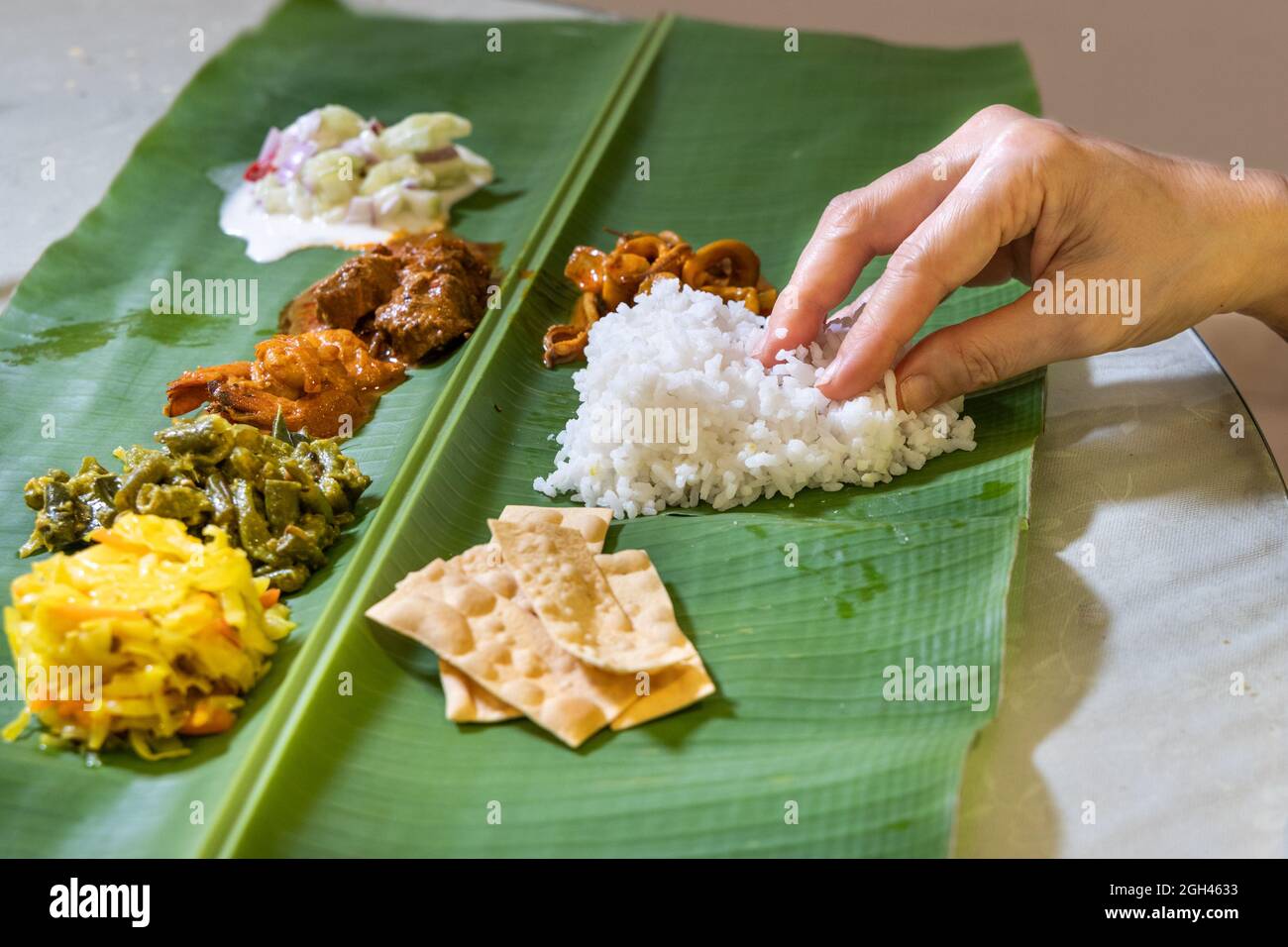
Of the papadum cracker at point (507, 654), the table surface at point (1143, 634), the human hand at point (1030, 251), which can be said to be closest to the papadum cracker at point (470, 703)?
the papadum cracker at point (507, 654)

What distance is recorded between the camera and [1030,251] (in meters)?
3.77

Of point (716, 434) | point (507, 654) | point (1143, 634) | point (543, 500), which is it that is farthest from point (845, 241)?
point (507, 654)

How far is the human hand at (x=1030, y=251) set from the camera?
3434mm

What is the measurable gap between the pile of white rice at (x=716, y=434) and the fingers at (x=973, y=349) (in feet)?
0.21

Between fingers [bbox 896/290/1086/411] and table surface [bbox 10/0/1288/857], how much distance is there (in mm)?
355

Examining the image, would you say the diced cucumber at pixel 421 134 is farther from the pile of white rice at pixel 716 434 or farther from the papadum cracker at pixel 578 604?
the papadum cracker at pixel 578 604

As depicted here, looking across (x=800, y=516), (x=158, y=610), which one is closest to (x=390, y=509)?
(x=158, y=610)

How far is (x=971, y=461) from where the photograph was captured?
140 inches

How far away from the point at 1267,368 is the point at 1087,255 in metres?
1.65

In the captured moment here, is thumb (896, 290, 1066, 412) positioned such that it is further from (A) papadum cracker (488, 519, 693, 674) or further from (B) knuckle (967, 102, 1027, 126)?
(A) papadum cracker (488, 519, 693, 674)

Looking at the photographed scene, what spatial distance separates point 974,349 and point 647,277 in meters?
1.14

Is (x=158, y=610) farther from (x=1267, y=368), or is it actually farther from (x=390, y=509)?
(x=1267, y=368)

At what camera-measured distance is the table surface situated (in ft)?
8.83

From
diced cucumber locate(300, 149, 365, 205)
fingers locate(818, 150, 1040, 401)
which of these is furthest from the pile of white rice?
diced cucumber locate(300, 149, 365, 205)
